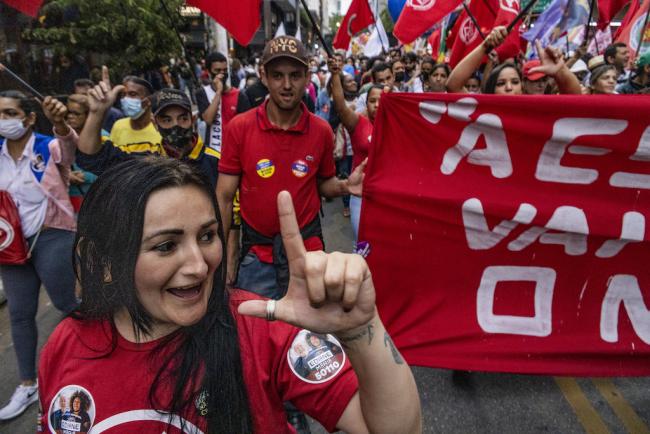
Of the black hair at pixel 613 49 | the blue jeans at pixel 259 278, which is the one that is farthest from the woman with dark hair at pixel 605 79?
the blue jeans at pixel 259 278

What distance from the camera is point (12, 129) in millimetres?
2562

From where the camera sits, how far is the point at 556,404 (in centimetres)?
274

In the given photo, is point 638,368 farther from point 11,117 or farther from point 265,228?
point 11,117

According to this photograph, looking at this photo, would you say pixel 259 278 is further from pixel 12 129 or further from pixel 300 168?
pixel 12 129

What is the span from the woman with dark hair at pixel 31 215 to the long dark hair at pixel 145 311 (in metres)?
1.65

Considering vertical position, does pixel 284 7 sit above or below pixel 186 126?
above

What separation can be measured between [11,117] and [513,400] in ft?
10.8

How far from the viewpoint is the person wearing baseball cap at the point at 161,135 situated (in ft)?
8.14

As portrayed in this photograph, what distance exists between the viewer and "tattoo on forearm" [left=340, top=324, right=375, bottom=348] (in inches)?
39.2

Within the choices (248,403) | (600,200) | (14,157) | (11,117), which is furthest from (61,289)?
(600,200)

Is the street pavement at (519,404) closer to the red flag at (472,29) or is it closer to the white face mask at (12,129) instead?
the white face mask at (12,129)

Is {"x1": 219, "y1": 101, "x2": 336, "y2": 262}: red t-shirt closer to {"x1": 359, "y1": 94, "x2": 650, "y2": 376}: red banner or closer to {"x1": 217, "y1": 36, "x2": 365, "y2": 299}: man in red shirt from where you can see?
{"x1": 217, "y1": 36, "x2": 365, "y2": 299}: man in red shirt

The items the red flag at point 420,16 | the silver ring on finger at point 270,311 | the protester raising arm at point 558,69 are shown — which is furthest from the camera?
Result: the red flag at point 420,16

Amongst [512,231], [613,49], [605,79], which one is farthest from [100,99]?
[613,49]
